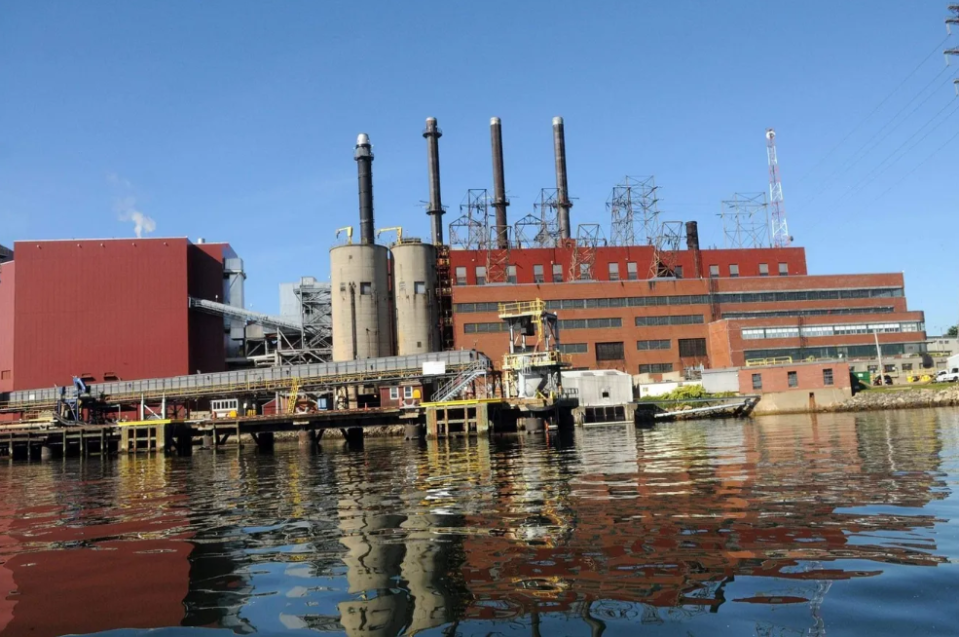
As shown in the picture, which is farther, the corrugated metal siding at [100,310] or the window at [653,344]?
the window at [653,344]

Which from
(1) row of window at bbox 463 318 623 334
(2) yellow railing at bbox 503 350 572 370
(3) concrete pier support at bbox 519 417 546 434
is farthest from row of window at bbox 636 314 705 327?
(3) concrete pier support at bbox 519 417 546 434

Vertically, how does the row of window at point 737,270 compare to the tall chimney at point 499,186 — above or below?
below

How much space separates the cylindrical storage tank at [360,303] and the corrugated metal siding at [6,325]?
32276 mm

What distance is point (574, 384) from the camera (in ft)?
224

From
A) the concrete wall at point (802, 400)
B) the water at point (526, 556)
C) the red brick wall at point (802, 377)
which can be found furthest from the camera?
the red brick wall at point (802, 377)

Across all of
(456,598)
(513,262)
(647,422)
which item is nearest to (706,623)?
(456,598)

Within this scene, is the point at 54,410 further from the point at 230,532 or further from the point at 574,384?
the point at 230,532

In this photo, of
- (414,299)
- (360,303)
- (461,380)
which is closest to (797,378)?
Answer: (461,380)

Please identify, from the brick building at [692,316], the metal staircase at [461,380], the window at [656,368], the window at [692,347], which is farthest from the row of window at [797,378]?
the metal staircase at [461,380]

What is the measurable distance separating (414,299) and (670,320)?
29.8 meters

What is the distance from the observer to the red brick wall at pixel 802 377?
68.8 meters

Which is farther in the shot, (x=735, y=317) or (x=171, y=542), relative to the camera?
(x=735, y=317)

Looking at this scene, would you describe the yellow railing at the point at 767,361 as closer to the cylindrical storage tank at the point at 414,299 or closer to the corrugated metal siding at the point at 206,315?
the cylindrical storage tank at the point at 414,299

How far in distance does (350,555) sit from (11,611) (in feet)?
14.4
